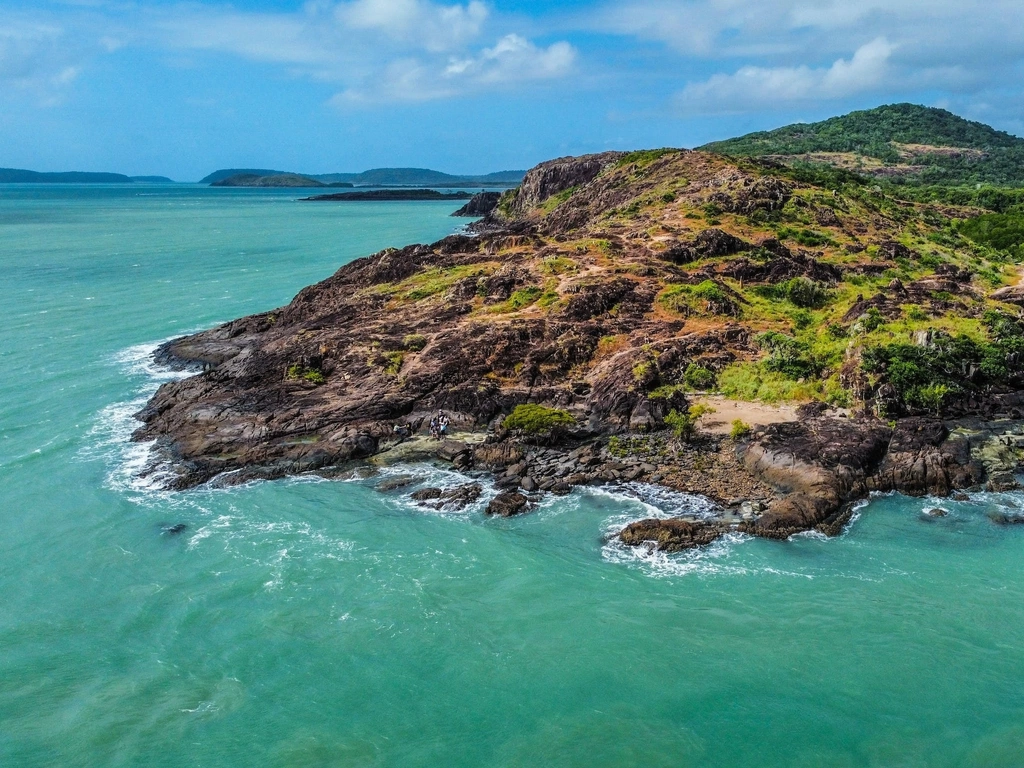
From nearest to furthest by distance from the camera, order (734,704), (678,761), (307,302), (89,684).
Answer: (678,761) < (734,704) < (89,684) < (307,302)

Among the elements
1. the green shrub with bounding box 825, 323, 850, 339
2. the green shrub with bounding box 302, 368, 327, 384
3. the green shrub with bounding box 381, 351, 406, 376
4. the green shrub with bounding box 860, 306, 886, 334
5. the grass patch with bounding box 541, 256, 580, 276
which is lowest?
the green shrub with bounding box 302, 368, 327, 384

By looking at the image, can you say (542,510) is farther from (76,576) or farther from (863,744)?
(76,576)

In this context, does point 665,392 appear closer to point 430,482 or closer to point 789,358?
point 789,358

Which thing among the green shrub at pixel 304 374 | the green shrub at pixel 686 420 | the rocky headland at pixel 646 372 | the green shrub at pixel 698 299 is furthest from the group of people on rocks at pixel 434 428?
the green shrub at pixel 698 299

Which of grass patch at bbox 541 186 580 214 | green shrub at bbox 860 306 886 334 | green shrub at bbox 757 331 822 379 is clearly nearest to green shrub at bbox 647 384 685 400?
green shrub at bbox 757 331 822 379

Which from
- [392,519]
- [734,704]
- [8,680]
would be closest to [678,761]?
[734,704]

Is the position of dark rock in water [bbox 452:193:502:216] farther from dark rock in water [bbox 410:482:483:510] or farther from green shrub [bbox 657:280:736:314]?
dark rock in water [bbox 410:482:483:510]
